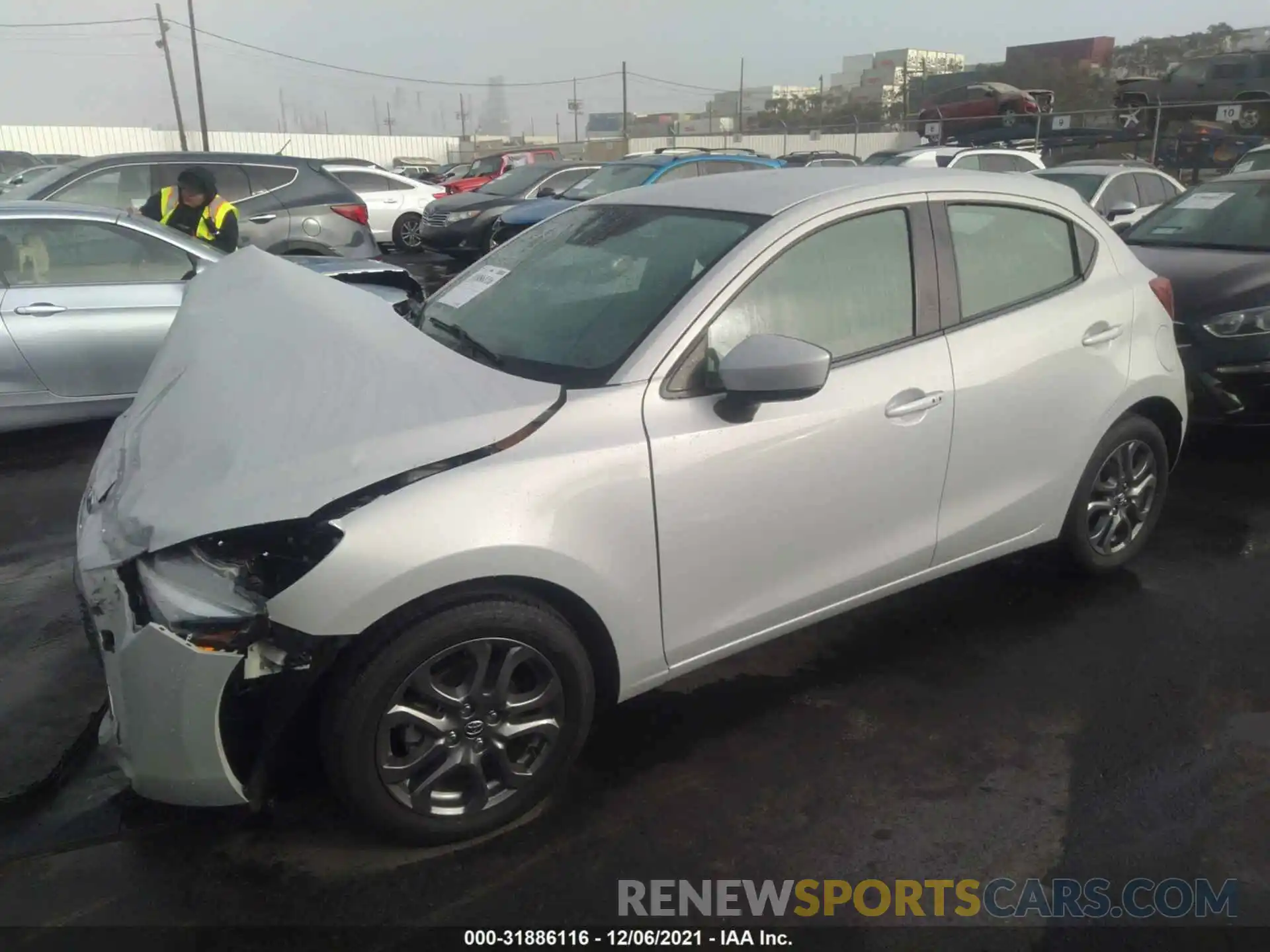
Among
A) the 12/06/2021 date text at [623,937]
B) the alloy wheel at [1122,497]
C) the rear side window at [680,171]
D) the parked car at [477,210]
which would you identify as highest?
the rear side window at [680,171]

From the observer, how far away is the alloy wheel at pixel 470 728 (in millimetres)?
2436

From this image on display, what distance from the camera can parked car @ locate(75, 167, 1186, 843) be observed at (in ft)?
7.50

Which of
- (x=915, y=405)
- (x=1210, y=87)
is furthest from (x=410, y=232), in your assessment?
(x=1210, y=87)

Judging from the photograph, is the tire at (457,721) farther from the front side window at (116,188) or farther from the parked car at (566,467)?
the front side window at (116,188)

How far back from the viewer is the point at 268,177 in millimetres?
9578

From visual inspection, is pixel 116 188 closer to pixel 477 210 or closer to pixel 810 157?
pixel 477 210

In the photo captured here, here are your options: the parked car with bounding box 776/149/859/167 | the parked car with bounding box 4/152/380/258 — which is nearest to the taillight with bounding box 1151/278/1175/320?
the parked car with bounding box 4/152/380/258

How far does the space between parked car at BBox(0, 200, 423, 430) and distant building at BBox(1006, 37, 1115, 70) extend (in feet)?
167

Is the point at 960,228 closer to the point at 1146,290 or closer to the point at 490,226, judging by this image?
the point at 1146,290

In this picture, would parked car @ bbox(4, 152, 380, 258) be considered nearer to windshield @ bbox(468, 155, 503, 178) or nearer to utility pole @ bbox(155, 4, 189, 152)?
windshield @ bbox(468, 155, 503, 178)

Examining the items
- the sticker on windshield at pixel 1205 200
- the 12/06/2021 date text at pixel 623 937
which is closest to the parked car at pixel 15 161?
the sticker on windshield at pixel 1205 200

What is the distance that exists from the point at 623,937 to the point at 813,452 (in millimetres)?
1415

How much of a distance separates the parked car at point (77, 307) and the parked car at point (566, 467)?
2.55 meters

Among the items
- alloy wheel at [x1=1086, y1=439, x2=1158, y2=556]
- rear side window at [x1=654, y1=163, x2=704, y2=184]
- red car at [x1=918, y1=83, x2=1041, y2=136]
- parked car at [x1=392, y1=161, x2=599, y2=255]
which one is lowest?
alloy wheel at [x1=1086, y1=439, x2=1158, y2=556]
